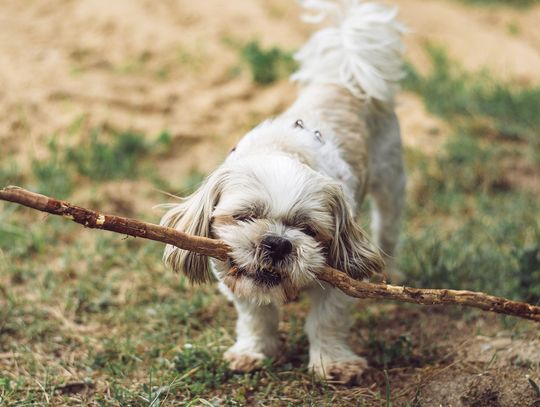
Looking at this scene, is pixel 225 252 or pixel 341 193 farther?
pixel 341 193

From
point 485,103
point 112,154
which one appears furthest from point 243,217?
point 485,103

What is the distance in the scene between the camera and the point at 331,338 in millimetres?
3561

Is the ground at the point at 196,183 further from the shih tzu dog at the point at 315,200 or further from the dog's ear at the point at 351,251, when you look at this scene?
the dog's ear at the point at 351,251

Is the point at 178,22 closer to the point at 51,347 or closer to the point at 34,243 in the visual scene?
the point at 34,243

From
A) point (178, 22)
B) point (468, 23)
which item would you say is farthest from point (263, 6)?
point (468, 23)

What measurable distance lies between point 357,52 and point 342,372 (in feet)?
7.74

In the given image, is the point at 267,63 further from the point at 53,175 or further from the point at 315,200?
the point at 315,200

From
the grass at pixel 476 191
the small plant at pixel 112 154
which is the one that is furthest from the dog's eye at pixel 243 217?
the small plant at pixel 112 154

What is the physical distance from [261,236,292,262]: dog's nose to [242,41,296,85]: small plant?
486cm

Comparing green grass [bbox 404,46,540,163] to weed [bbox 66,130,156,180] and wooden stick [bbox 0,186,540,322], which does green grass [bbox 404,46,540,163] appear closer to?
weed [bbox 66,130,156,180]

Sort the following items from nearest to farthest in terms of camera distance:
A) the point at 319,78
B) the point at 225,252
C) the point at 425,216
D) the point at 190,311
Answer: the point at 225,252, the point at 190,311, the point at 319,78, the point at 425,216

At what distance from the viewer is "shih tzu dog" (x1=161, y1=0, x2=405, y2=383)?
9.97 ft

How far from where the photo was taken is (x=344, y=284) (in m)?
3.05

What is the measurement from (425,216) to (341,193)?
2905 millimetres
